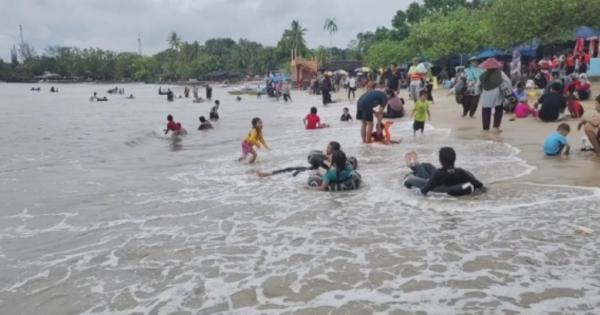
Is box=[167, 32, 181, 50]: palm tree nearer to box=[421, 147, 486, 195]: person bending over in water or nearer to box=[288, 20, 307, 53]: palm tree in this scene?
box=[288, 20, 307, 53]: palm tree

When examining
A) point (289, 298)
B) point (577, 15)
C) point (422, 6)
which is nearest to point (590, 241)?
point (289, 298)

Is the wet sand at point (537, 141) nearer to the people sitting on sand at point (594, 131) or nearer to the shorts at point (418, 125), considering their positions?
the people sitting on sand at point (594, 131)

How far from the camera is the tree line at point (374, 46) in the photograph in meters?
25.1

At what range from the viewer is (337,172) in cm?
802

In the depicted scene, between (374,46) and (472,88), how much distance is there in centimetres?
4751

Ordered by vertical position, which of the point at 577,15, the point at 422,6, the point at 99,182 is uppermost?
the point at 422,6

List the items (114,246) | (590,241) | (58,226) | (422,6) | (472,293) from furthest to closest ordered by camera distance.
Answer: (422,6) < (58,226) < (114,246) < (590,241) < (472,293)

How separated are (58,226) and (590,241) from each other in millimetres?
6231

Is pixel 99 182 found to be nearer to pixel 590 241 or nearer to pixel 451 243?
pixel 451 243

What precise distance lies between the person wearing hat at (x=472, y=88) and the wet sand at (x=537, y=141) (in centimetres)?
35

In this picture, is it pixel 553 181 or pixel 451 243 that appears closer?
pixel 451 243

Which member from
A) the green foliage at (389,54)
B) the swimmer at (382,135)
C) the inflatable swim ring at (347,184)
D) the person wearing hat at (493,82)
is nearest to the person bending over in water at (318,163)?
the inflatable swim ring at (347,184)

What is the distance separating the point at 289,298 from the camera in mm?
4273

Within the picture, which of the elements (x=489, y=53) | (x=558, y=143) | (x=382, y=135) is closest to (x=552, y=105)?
(x=382, y=135)
